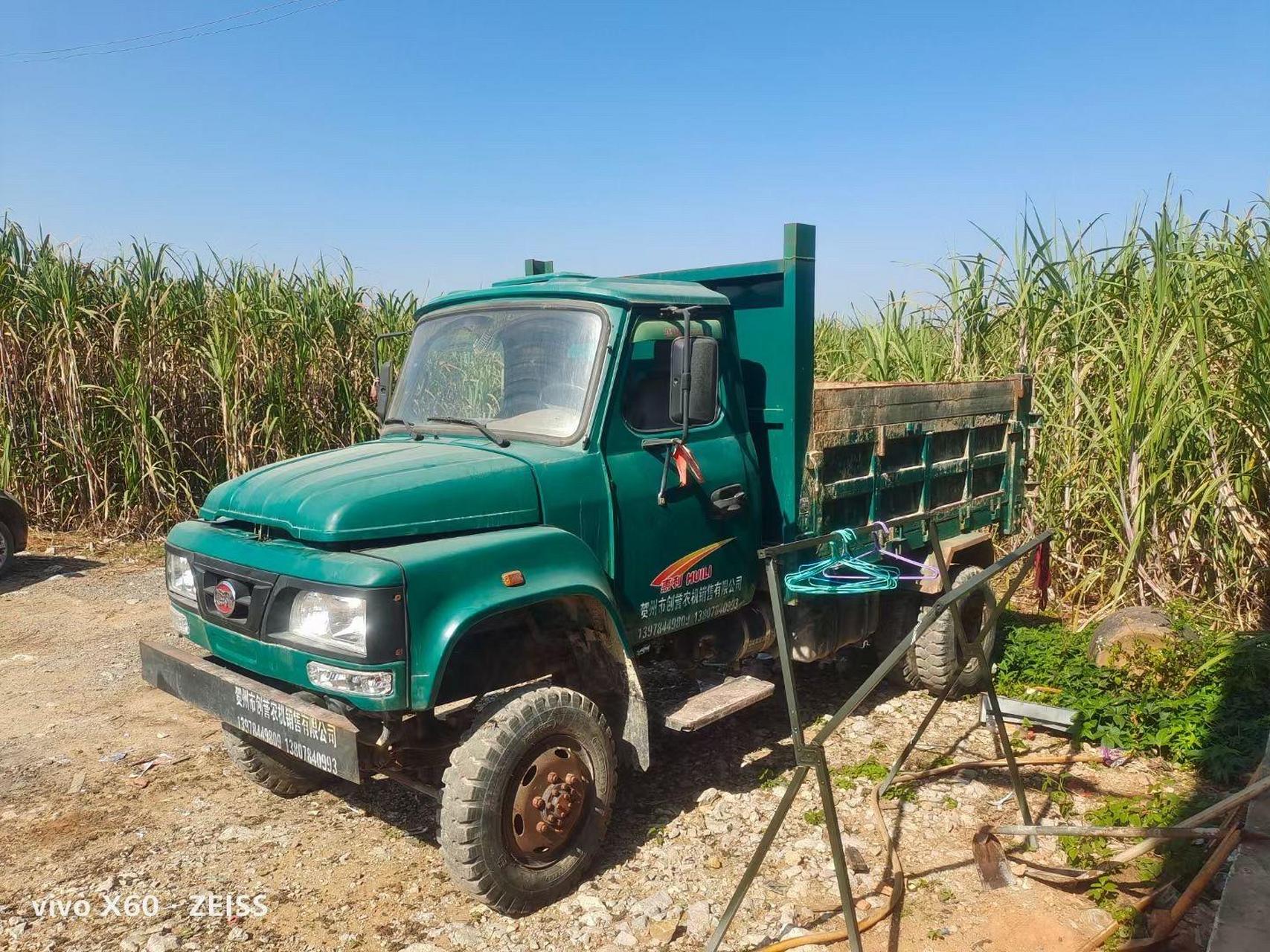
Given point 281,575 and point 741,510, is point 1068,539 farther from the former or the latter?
point 281,575

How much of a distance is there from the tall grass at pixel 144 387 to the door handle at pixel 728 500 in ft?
21.6

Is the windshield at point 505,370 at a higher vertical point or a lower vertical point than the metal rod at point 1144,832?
higher

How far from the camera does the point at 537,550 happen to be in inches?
137

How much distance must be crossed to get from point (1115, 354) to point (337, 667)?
6.10 meters

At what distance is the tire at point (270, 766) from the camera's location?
4.12 m

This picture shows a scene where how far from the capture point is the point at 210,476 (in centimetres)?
974

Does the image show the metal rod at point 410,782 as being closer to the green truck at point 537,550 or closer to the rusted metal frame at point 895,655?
the green truck at point 537,550

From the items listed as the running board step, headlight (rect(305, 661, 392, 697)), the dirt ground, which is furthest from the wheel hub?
headlight (rect(305, 661, 392, 697))

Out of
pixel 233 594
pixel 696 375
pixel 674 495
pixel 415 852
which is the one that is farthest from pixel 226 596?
pixel 696 375

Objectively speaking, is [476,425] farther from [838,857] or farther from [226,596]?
[838,857]

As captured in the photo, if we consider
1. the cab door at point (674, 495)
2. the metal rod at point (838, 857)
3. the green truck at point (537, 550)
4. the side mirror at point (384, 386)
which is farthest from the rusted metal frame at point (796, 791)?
the side mirror at point (384, 386)

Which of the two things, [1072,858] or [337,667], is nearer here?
[337,667]

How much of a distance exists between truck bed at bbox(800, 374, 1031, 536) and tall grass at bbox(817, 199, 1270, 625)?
64 cm

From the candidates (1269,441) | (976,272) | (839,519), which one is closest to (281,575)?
(839,519)
